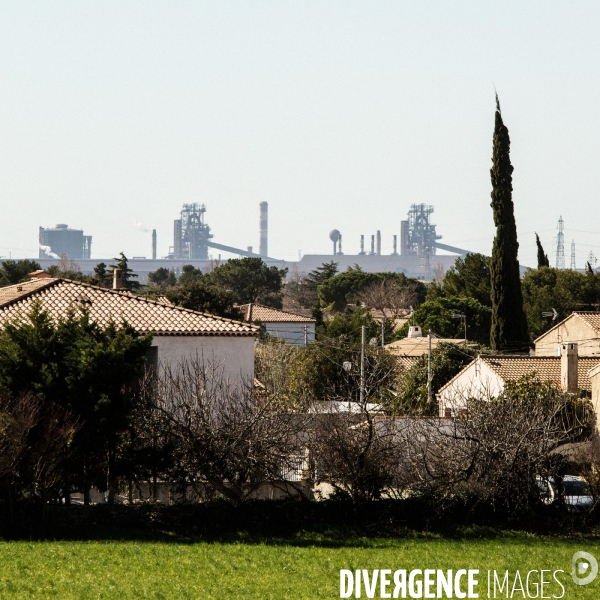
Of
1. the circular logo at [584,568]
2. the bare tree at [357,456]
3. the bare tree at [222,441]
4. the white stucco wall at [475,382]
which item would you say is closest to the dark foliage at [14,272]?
the white stucco wall at [475,382]

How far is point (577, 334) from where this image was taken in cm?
5166

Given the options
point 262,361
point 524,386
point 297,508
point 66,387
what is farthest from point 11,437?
point 262,361

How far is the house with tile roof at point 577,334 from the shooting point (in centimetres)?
4909

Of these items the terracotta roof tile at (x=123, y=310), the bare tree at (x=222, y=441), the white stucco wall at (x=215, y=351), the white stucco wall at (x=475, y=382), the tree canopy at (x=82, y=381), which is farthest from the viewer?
the white stucco wall at (x=475, y=382)

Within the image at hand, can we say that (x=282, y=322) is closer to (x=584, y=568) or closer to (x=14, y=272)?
(x=14, y=272)

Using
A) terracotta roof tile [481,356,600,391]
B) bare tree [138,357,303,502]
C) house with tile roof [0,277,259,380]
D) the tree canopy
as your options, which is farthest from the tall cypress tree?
the tree canopy

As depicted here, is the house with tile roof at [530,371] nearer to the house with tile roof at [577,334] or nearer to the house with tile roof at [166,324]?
the house with tile roof at [577,334]

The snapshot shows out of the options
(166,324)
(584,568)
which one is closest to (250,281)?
(166,324)

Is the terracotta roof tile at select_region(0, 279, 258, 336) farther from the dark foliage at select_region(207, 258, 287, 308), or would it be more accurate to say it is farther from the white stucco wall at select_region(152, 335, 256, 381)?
the dark foliage at select_region(207, 258, 287, 308)

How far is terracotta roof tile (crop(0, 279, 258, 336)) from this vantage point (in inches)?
1164

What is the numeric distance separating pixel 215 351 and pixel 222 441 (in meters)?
5.92

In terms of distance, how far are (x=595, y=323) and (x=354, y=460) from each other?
96.7 feet

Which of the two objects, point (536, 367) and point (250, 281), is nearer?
point (536, 367)

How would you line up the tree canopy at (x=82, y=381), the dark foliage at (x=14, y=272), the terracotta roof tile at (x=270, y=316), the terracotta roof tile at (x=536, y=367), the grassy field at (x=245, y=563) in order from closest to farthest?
the grassy field at (x=245, y=563)
the tree canopy at (x=82, y=381)
the terracotta roof tile at (x=536, y=367)
the terracotta roof tile at (x=270, y=316)
the dark foliage at (x=14, y=272)
